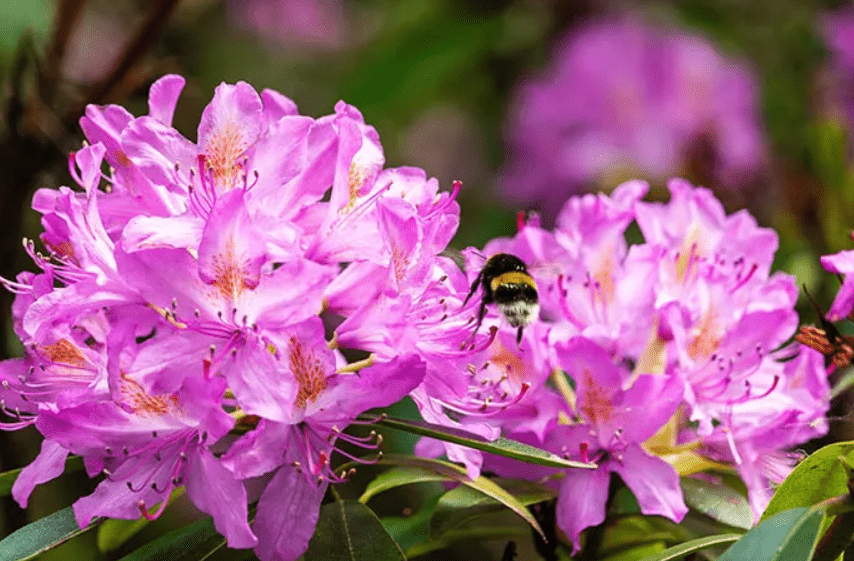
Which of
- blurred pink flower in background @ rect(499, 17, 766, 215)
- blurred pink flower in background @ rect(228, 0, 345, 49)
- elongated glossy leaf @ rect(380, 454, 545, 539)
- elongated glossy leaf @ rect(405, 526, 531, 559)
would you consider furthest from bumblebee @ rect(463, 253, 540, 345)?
blurred pink flower in background @ rect(228, 0, 345, 49)

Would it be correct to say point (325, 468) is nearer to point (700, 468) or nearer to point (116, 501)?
point (116, 501)

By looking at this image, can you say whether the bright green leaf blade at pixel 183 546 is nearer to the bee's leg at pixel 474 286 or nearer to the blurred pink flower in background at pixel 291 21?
the bee's leg at pixel 474 286

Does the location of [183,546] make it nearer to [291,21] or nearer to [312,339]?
[312,339]

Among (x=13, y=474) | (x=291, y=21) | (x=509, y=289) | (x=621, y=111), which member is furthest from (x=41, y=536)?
(x=291, y=21)

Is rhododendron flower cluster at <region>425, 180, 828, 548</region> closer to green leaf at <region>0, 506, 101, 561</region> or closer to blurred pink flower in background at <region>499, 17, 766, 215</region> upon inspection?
green leaf at <region>0, 506, 101, 561</region>

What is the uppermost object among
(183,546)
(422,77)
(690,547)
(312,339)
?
(312,339)

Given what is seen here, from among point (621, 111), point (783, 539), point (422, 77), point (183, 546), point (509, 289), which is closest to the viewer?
point (783, 539)

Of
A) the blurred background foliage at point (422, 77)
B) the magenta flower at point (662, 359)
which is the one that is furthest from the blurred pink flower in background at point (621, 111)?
the magenta flower at point (662, 359)
